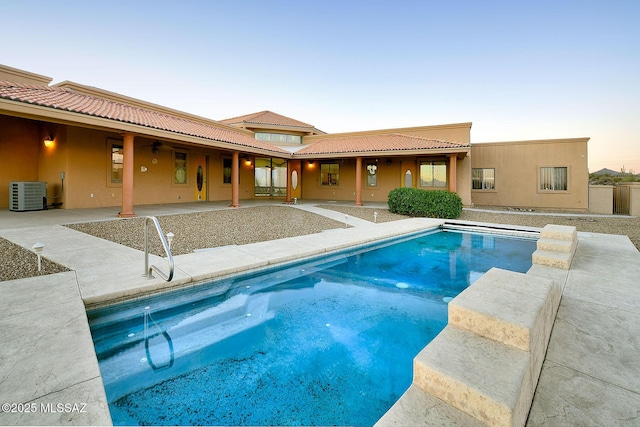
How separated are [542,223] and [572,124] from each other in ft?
38.6

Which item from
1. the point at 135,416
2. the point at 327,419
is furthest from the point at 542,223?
the point at 135,416

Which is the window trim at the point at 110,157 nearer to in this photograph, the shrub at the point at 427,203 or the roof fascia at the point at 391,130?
the shrub at the point at 427,203

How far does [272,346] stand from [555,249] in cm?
552

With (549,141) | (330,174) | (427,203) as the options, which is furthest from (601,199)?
(330,174)

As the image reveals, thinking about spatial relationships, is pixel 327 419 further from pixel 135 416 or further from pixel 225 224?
pixel 225 224

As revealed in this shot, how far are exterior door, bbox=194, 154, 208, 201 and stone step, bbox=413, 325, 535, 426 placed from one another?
15312 mm

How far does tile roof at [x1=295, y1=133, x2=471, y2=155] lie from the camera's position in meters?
14.6

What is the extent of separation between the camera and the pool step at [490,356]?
63.8 inches

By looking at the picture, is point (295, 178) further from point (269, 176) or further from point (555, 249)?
point (555, 249)

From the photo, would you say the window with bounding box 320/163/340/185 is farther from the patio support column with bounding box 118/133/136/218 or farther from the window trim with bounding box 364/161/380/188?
the patio support column with bounding box 118/133/136/218

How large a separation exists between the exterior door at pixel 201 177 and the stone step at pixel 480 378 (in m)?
15.3

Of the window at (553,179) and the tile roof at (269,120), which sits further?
the tile roof at (269,120)

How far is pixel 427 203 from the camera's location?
13.0 m

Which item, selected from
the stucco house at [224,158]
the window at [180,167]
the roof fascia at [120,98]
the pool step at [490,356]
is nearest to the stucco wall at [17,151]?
the stucco house at [224,158]
